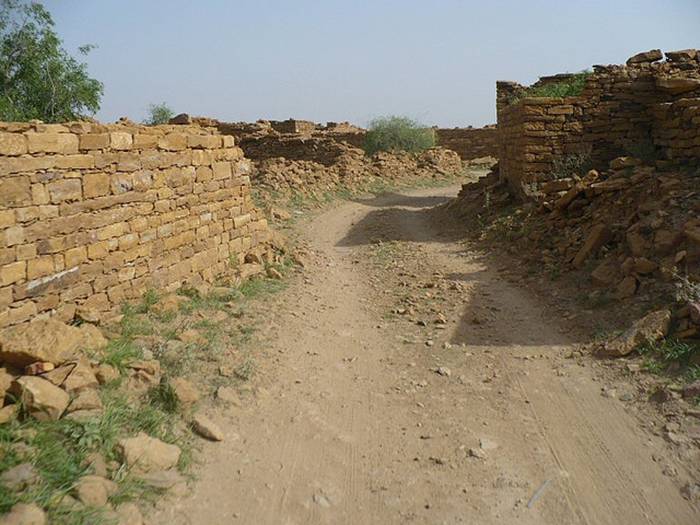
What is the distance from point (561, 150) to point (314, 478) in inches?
321

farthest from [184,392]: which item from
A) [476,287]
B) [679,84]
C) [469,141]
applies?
[469,141]

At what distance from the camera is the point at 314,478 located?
3508mm

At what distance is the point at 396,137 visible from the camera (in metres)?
21.1

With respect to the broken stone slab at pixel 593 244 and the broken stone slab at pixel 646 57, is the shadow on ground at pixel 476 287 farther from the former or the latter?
the broken stone slab at pixel 646 57

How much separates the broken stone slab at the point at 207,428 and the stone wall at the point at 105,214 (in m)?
1.70

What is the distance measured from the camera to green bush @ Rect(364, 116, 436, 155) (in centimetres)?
2095

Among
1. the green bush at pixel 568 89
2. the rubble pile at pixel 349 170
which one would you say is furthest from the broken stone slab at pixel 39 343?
the rubble pile at pixel 349 170

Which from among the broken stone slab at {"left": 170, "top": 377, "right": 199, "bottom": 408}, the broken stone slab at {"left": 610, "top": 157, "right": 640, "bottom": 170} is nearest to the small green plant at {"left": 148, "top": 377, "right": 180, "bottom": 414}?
the broken stone slab at {"left": 170, "top": 377, "right": 199, "bottom": 408}

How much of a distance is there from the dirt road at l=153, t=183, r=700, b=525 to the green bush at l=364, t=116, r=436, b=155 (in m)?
14.8

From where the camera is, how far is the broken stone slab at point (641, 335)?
4906mm

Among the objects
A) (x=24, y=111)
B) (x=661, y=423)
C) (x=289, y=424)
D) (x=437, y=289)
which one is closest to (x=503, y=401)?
(x=661, y=423)

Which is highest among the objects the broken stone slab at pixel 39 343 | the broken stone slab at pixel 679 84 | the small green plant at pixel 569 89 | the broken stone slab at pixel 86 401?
the small green plant at pixel 569 89

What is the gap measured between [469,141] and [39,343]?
22230 mm

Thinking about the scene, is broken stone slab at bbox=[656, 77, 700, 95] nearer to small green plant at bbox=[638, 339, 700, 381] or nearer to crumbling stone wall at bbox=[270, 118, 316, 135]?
small green plant at bbox=[638, 339, 700, 381]
